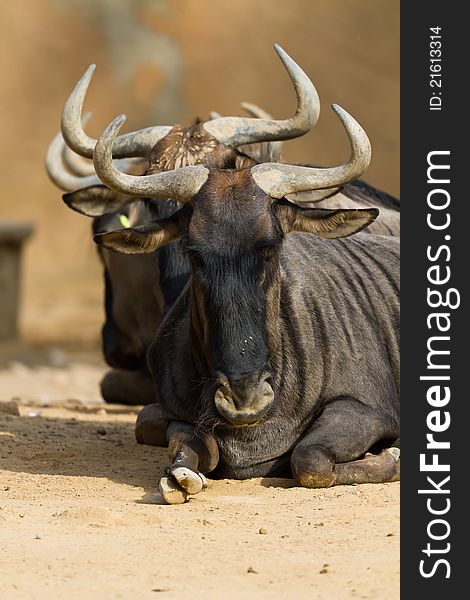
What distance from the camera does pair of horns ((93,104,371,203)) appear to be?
7.13 m

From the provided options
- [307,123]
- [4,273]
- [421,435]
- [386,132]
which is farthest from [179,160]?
[386,132]

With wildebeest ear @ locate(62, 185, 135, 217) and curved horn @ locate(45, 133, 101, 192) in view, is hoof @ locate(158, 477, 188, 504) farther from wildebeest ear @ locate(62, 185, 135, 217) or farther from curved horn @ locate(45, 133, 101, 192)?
curved horn @ locate(45, 133, 101, 192)

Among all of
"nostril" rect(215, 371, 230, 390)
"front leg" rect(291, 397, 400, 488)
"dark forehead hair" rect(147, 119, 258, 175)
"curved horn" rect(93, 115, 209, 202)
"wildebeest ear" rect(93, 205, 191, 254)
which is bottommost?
"front leg" rect(291, 397, 400, 488)

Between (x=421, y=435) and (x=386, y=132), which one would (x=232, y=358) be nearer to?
(x=421, y=435)

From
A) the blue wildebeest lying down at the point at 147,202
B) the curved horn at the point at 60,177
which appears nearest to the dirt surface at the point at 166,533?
the blue wildebeest lying down at the point at 147,202

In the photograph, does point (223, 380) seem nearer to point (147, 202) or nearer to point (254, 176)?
point (254, 176)

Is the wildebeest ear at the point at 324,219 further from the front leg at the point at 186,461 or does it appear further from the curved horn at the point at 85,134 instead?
the curved horn at the point at 85,134

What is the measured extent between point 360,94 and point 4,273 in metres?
7.72

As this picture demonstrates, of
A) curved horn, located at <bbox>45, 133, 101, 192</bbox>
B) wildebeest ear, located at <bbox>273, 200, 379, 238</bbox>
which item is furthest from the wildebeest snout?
curved horn, located at <bbox>45, 133, 101, 192</bbox>

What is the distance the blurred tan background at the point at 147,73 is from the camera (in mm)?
23688

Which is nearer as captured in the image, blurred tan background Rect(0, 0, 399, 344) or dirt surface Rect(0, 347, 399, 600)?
dirt surface Rect(0, 347, 399, 600)

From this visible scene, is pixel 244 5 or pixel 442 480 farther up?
pixel 244 5

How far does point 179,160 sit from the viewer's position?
8688 millimetres

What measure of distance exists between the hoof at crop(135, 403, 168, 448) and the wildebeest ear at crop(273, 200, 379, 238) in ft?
5.38
